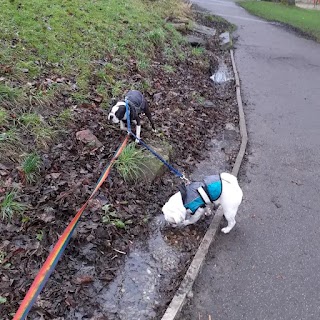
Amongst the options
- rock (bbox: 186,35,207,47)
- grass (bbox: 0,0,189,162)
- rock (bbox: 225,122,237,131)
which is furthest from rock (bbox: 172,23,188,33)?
rock (bbox: 225,122,237,131)

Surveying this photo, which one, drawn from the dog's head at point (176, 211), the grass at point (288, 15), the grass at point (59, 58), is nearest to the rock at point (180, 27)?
the grass at point (59, 58)

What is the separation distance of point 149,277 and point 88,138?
240cm

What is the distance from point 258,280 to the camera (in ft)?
13.8

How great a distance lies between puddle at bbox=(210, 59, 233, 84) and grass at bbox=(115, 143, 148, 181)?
6.05 meters

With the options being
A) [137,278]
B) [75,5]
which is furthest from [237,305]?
[75,5]

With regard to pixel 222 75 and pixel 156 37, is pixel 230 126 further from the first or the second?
pixel 156 37

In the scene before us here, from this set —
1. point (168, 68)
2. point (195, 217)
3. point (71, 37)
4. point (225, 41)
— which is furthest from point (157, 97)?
point (225, 41)

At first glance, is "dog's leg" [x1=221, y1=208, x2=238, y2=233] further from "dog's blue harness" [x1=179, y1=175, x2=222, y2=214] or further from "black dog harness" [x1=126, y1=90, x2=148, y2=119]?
"black dog harness" [x1=126, y1=90, x2=148, y2=119]

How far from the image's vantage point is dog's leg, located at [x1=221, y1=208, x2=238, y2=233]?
4.53 meters

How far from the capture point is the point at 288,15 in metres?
20.0

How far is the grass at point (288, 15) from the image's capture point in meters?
17.4

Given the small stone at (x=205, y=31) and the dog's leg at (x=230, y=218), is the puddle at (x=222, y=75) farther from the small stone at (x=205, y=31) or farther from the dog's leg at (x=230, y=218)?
the dog's leg at (x=230, y=218)

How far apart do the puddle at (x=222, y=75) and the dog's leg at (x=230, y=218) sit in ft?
22.2

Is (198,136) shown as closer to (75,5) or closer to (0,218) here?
(0,218)
